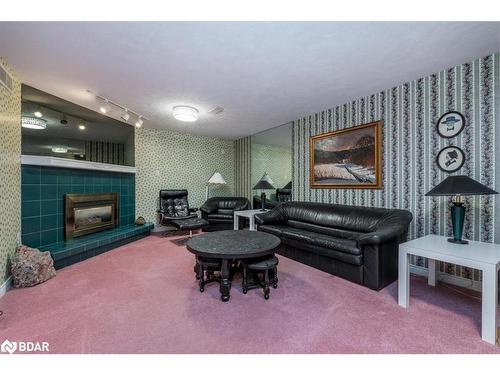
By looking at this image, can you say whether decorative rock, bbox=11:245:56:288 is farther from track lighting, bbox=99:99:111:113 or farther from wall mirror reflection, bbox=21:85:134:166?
track lighting, bbox=99:99:111:113

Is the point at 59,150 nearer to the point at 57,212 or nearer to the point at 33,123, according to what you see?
the point at 33,123

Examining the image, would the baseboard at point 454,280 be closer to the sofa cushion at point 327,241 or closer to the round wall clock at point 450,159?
the sofa cushion at point 327,241

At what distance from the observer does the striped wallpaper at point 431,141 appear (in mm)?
2174

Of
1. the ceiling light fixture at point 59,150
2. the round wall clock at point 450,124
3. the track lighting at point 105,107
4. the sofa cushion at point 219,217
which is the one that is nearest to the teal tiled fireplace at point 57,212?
the ceiling light fixture at point 59,150

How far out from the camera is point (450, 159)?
2.41 metres

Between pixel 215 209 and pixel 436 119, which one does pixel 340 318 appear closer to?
pixel 436 119

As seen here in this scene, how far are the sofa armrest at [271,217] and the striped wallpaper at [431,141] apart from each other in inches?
42.1

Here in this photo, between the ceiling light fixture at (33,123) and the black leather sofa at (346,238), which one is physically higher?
the ceiling light fixture at (33,123)

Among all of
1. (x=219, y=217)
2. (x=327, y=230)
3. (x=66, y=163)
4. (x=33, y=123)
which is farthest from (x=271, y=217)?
(x=33, y=123)

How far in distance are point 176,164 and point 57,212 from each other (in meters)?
2.62

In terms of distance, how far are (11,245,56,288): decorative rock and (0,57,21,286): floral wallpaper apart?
0.08 meters

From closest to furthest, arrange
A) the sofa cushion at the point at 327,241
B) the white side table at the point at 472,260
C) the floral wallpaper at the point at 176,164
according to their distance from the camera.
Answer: the white side table at the point at 472,260
the sofa cushion at the point at 327,241
the floral wallpaper at the point at 176,164
